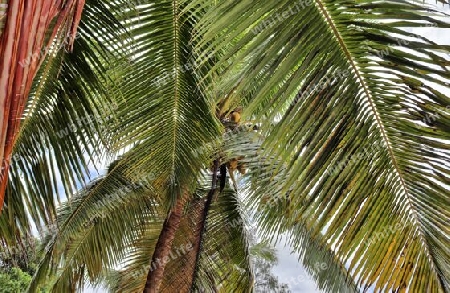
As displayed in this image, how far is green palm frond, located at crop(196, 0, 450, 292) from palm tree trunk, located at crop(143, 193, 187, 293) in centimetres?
305

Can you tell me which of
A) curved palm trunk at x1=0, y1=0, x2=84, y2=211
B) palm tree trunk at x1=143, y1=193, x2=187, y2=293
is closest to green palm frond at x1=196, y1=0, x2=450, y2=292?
curved palm trunk at x1=0, y1=0, x2=84, y2=211

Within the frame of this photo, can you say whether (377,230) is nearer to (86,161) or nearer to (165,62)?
(86,161)

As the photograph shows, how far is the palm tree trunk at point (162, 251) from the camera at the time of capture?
451 centimetres

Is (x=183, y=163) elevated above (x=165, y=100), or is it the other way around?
(x=165, y=100)

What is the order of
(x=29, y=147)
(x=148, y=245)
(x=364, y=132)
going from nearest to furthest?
(x=364, y=132) → (x=29, y=147) → (x=148, y=245)

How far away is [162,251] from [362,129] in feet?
12.1

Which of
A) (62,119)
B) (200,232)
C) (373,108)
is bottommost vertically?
(200,232)

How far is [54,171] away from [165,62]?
1140 millimetres

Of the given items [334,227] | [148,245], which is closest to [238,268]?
[148,245]

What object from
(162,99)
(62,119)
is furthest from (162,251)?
(62,119)

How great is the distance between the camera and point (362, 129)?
4.77 feet

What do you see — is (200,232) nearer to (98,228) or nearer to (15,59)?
Result: (98,228)

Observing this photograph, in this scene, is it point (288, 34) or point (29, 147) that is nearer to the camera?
point (288, 34)

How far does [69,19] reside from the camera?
782mm
